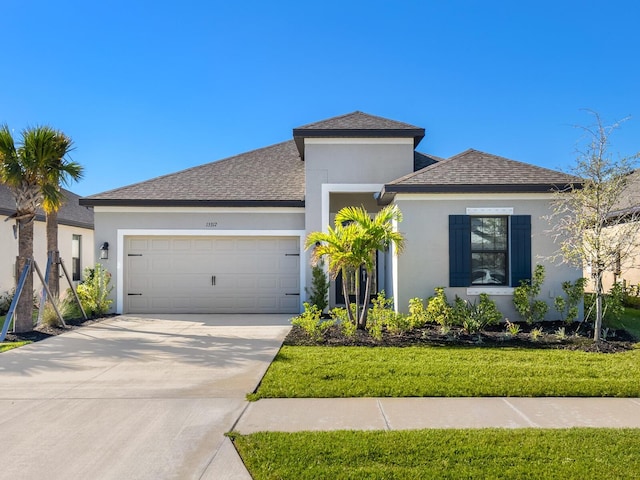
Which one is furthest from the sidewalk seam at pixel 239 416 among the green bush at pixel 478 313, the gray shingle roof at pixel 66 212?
the gray shingle roof at pixel 66 212

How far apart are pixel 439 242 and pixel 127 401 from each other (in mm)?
7339

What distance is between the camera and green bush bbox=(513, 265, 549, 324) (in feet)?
32.1

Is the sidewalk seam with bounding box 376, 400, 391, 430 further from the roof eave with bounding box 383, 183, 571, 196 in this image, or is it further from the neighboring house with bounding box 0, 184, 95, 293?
the neighboring house with bounding box 0, 184, 95, 293

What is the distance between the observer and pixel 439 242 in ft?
33.5

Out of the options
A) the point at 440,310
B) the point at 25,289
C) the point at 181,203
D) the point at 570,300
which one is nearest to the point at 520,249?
the point at 570,300

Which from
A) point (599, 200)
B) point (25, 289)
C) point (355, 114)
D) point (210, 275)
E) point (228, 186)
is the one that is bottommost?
point (25, 289)

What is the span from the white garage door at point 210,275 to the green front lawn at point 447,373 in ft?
15.8

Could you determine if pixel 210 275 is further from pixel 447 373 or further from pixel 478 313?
pixel 447 373

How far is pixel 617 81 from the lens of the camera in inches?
554

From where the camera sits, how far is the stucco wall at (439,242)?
33.3 ft

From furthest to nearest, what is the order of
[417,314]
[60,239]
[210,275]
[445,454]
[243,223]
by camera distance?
[60,239]
[210,275]
[243,223]
[417,314]
[445,454]

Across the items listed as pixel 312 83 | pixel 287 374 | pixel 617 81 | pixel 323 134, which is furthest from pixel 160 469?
pixel 617 81

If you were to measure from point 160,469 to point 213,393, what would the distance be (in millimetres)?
1919

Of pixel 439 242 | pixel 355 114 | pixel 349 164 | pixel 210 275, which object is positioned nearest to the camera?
pixel 439 242
